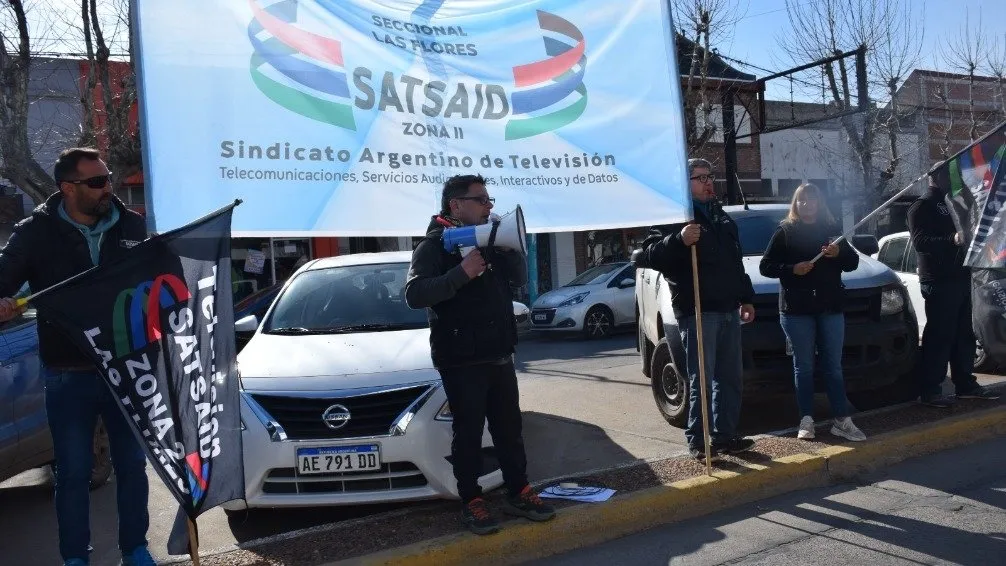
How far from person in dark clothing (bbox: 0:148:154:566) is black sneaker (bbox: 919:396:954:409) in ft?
19.3

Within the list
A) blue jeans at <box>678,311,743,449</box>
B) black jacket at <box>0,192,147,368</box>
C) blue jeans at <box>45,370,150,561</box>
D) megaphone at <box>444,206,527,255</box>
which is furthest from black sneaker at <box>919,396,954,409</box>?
black jacket at <box>0,192,147,368</box>

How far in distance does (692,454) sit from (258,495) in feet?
9.03

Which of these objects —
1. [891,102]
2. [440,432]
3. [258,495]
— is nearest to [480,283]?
[440,432]

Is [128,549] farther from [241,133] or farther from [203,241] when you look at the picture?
[241,133]

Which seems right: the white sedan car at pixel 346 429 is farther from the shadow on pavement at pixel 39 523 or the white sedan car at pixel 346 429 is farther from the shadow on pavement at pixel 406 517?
the shadow on pavement at pixel 39 523

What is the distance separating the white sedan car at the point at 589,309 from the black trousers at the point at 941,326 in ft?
29.6

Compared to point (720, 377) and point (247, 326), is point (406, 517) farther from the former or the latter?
point (720, 377)

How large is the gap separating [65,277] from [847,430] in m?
4.91

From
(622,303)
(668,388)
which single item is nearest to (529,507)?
(668,388)

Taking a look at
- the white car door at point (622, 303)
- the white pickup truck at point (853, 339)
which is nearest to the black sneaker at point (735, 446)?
the white pickup truck at point (853, 339)

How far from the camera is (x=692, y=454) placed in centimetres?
579

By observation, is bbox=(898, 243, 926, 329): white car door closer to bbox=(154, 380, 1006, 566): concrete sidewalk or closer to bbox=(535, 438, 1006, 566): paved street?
bbox=(154, 380, 1006, 566): concrete sidewalk

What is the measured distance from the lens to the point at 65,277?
3.98m

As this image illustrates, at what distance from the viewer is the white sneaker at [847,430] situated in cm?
600
